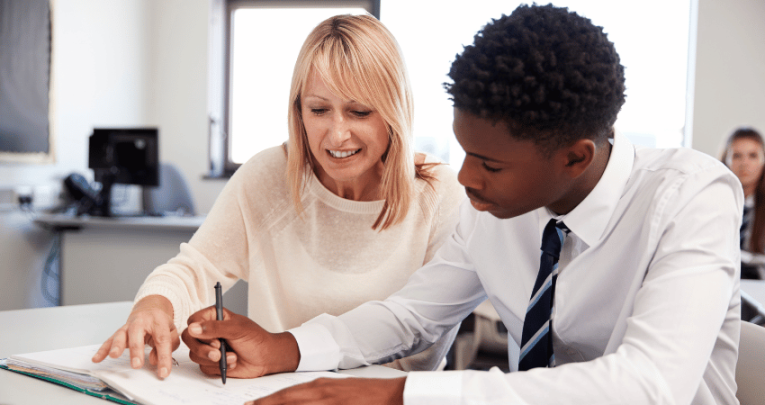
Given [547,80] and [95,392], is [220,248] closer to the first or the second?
[95,392]

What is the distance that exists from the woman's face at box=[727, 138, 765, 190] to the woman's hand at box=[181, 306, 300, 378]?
3.82 meters

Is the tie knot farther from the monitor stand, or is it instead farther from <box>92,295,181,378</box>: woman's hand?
the monitor stand

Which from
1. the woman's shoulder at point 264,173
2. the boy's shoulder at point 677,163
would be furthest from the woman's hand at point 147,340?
the boy's shoulder at point 677,163

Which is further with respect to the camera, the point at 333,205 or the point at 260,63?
the point at 260,63

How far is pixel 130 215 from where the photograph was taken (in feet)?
11.3

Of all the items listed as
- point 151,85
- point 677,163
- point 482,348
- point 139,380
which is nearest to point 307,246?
point 139,380

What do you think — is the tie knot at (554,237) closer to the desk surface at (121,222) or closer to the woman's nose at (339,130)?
the woman's nose at (339,130)

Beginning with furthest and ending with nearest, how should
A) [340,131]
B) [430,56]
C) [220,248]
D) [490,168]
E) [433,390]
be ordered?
[430,56], [220,248], [340,131], [490,168], [433,390]

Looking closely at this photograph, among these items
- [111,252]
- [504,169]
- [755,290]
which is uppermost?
[504,169]

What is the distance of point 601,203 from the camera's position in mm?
826

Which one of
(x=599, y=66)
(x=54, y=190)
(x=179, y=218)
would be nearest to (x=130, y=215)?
(x=179, y=218)

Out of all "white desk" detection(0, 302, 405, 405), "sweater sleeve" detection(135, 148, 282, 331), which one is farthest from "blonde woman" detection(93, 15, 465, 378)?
"white desk" detection(0, 302, 405, 405)

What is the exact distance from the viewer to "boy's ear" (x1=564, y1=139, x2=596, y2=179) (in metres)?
0.77

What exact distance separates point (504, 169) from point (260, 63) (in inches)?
174
